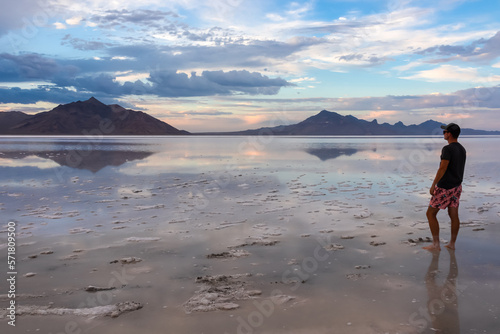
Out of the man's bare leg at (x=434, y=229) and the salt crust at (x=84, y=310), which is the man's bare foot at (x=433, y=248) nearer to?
the man's bare leg at (x=434, y=229)

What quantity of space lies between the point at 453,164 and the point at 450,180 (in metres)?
0.34

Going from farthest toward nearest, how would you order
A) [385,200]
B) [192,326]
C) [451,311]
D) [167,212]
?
[385,200]
[167,212]
[451,311]
[192,326]

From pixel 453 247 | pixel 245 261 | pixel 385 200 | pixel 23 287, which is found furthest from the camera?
pixel 385 200

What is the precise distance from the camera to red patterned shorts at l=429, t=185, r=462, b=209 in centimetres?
755

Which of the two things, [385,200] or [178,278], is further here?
[385,200]

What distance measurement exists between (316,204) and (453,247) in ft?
16.1

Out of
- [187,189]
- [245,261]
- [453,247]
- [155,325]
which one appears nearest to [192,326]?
[155,325]

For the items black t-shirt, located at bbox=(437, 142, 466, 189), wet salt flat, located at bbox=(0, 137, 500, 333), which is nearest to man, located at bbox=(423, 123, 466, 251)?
black t-shirt, located at bbox=(437, 142, 466, 189)

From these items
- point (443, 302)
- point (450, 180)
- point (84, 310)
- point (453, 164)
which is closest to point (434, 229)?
point (450, 180)

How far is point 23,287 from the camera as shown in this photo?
5.70m

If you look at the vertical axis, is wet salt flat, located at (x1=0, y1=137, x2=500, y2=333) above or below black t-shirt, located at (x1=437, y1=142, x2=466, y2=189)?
below

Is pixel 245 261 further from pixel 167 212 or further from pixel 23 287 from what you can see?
pixel 167 212

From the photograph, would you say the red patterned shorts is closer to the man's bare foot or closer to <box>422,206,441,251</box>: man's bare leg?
<box>422,206,441,251</box>: man's bare leg

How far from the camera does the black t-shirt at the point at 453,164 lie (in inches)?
292
